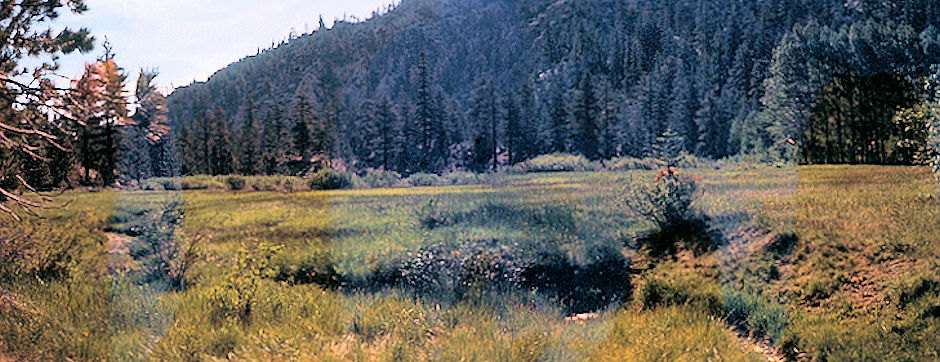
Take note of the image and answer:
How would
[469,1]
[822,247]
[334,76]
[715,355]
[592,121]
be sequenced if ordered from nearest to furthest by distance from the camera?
[715,355] → [822,247] → [334,76] → [592,121] → [469,1]

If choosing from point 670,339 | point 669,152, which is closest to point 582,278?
point 670,339

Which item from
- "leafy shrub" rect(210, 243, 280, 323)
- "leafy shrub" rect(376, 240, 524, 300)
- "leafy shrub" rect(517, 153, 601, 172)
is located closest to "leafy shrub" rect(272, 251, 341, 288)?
"leafy shrub" rect(376, 240, 524, 300)

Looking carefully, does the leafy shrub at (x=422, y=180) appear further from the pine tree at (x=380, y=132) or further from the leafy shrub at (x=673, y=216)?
the leafy shrub at (x=673, y=216)

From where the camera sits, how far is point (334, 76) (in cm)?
1320

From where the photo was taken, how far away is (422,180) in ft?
40.9

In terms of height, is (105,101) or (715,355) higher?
(105,101)

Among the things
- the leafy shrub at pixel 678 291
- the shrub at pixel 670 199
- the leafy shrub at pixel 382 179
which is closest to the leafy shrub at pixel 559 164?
the leafy shrub at pixel 382 179

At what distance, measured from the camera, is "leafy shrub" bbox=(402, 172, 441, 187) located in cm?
1238

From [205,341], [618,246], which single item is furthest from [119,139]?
[618,246]

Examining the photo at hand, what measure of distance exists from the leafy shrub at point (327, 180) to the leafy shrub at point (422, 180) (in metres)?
1.56

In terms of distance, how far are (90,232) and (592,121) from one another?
1282 cm

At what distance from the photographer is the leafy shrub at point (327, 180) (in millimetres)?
11172

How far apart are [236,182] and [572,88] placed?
10.7m

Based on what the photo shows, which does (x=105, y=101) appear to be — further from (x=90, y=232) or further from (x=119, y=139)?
(x=90, y=232)
